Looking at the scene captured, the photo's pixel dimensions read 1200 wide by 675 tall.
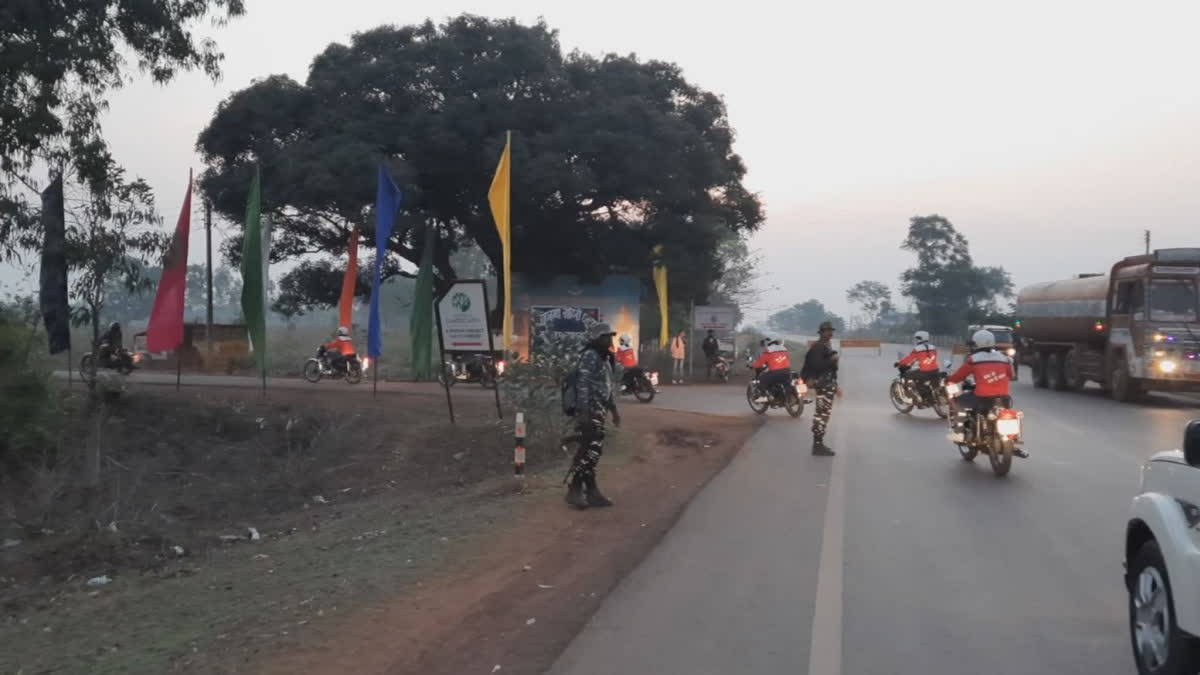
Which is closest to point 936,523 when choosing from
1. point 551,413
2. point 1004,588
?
point 1004,588

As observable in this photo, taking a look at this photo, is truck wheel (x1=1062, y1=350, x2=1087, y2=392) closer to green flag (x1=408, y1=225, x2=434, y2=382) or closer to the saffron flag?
green flag (x1=408, y1=225, x2=434, y2=382)

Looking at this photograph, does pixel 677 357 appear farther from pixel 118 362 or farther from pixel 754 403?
pixel 118 362

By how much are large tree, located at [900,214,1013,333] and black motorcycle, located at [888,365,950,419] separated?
78265mm

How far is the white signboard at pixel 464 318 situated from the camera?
1728 centimetres

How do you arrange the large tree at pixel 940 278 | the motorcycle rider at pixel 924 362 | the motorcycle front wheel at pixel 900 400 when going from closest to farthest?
the motorcycle rider at pixel 924 362 < the motorcycle front wheel at pixel 900 400 < the large tree at pixel 940 278

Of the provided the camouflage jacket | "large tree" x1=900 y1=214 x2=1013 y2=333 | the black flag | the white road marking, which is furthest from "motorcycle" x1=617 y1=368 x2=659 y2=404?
"large tree" x1=900 y1=214 x2=1013 y2=333

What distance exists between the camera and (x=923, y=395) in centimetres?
2095

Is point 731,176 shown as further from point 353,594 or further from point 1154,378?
point 353,594

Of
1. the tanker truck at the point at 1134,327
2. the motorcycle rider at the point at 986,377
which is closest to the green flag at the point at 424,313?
the motorcycle rider at the point at 986,377

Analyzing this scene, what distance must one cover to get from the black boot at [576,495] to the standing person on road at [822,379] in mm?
4981

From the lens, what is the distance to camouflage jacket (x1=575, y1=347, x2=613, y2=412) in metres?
10.1

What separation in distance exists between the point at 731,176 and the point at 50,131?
79.1ft

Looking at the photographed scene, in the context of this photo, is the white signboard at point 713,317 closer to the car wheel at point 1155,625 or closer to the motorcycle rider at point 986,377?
the motorcycle rider at point 986,377

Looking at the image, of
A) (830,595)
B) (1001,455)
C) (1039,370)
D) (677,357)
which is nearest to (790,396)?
(1001,455)
